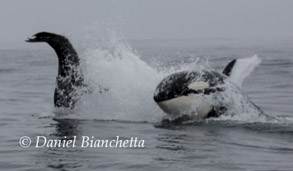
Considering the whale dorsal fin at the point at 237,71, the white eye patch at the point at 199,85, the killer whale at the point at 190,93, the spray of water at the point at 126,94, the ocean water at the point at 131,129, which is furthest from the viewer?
the whale dorsal fin at the point at 237,71

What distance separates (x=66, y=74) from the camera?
1400 centimetres

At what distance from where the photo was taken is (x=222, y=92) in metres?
12.7

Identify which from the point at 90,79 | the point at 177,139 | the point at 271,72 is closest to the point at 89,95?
the point at 90,79

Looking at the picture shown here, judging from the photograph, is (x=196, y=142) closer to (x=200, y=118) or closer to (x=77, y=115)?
(x=200, y=118)

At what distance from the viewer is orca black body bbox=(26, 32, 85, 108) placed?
45.3ft

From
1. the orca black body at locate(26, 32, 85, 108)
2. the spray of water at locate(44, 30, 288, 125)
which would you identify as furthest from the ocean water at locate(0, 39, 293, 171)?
the orca black body at locate(26, 32, 85, 108)

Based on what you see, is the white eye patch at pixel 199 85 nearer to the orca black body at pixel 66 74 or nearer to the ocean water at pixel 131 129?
the ocean water at pixel 131 129

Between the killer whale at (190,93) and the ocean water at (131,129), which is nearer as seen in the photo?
the ocean water at (131,129)

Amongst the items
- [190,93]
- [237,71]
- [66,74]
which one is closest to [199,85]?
[190,93]

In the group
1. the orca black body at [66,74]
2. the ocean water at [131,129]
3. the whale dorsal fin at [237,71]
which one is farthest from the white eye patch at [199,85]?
the orca black body at [66,74]

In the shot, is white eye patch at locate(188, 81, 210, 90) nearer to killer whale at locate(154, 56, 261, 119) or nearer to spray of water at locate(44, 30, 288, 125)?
killer whale at locate(154, 56, 261, 119)

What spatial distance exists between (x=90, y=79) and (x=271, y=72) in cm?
1268

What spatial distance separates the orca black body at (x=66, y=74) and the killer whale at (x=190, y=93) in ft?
7.57

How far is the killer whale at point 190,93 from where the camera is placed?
12.2m
